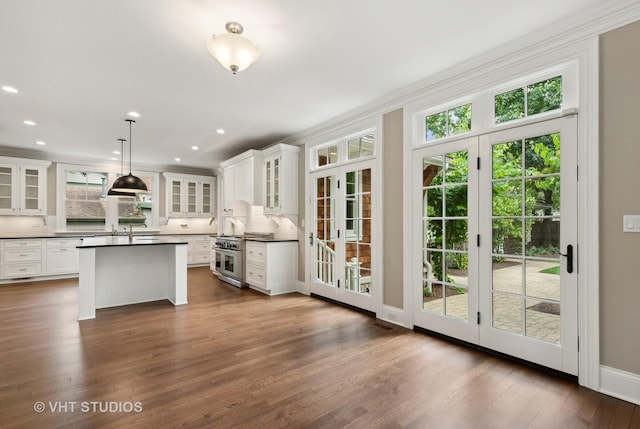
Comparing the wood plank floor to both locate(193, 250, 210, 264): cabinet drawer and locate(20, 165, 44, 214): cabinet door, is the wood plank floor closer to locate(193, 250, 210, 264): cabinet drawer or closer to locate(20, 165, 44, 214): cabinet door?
locate(20, 165, 44, 214): cabinet door

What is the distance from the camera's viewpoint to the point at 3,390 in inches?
91.6

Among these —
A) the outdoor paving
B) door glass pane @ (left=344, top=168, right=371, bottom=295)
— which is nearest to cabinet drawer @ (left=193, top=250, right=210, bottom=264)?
door glass pane @ (left=344, top=168, right=371, bottom=295)

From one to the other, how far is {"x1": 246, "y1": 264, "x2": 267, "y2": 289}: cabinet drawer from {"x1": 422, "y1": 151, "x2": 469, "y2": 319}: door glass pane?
2.89m

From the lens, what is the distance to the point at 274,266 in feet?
18.0

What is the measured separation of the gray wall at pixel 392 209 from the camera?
12.7 ft

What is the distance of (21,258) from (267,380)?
691cm

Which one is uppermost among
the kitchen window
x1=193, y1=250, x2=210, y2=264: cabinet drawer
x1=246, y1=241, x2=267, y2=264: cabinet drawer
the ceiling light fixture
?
the ceiling light fixture

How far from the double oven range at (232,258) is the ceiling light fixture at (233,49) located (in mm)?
4216

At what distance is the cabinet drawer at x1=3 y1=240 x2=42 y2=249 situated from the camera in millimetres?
6348

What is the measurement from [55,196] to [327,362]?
25.3 ft

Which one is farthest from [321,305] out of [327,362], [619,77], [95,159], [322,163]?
[95,159]

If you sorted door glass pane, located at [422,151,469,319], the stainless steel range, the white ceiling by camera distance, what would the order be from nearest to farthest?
the white ceiling < door glass pane, located at [422,151,469,319] < the stainless steel range

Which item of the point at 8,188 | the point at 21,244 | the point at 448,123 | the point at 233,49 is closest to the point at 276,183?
the point at 448,123

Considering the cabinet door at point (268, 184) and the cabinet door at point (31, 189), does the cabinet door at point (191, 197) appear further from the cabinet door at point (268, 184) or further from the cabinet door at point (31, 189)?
the cabinet door at point (268, 184)
